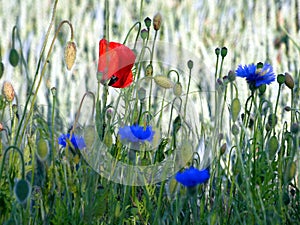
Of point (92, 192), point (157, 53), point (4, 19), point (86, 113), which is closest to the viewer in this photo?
point (92, 192)

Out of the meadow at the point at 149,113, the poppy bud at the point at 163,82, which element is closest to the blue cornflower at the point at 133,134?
the meadow at the point at 149,113

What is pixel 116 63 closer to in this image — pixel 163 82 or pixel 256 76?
pixel 163 82

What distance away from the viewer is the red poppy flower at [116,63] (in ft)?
Result: 3.58

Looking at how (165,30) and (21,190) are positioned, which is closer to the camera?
(21,190)

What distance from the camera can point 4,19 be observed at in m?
2.56

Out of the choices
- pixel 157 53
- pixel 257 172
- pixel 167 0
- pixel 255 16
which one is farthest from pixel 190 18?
pixel 257 172

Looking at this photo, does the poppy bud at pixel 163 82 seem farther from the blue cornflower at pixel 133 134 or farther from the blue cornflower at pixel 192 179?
the blue cornflower at pixel 192 179

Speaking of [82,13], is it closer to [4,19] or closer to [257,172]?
[4,19]

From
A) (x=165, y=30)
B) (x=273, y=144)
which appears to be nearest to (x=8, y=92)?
(x=273, y=144)

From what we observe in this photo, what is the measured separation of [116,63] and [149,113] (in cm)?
12

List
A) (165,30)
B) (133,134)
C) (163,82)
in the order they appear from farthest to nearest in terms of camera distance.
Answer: (165,30) < (163,82) < (133,134)

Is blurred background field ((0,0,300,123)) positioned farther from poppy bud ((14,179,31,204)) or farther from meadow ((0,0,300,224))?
poppy bud ((14,179,31,204))

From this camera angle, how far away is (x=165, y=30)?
2.55 m

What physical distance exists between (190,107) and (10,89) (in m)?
0.44
